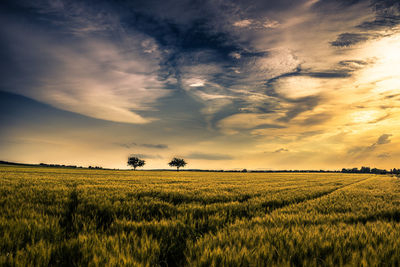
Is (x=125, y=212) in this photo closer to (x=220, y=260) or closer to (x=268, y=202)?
(x=220, y=260)

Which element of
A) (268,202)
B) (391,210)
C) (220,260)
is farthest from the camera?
(268,202)

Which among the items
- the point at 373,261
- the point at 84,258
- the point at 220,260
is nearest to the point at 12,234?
the point at 84,258

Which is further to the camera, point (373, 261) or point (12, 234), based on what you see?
point (12, 234)

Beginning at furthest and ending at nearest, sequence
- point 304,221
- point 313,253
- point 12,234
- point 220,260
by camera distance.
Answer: point 304,221 → point 12,234 → point 313,253 → point 220,260

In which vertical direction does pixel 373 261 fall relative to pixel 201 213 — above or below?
above

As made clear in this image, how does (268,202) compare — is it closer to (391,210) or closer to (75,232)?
(391,210)

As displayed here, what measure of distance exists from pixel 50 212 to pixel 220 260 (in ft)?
17.3

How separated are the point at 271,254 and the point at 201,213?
377 centimetres

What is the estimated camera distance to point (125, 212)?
19.7 feet

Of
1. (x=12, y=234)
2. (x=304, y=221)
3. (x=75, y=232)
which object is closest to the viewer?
(x=12, y=234)

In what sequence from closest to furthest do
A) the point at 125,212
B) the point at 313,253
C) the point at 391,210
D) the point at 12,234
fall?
1. the point at 313,253
2. the point at 12,234
3. the point at 125,212
4. the point at 391,210

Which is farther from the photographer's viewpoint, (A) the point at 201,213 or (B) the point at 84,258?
(A) the point at 201,213

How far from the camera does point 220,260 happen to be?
2.67 meters

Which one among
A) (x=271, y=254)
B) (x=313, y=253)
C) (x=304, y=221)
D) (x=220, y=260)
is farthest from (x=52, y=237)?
(x=304, y=221)
